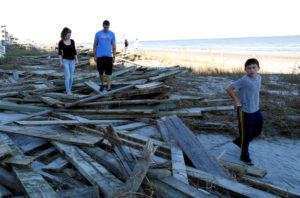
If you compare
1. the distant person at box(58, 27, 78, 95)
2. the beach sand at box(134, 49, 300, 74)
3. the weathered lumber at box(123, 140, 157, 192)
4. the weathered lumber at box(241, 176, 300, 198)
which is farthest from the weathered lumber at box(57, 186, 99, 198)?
the beach sand at box(134, 49, 300, 74)

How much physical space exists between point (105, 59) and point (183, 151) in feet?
14.0

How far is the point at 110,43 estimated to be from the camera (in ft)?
22.0

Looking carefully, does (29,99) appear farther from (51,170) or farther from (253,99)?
(253,99)

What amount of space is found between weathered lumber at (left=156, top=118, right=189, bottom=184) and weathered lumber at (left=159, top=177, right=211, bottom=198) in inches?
4.5

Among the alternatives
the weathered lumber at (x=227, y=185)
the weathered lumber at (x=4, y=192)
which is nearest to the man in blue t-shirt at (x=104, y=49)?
the weathered lumber at (x=4, y=192)

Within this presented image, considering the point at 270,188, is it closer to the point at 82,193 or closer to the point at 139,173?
the point at 139,173

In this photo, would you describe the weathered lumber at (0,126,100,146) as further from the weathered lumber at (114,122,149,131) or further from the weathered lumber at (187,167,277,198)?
the weathered lumber at (187,167,277,198)

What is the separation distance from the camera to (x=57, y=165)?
294 cm

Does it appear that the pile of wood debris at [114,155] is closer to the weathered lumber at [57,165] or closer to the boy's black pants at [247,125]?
the weathered lumber at [57,165]

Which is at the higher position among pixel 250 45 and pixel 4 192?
pixel 250 45

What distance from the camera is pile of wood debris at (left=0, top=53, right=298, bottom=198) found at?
2375 millimetres

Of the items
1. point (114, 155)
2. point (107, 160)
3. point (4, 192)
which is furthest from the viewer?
point (114, 155)

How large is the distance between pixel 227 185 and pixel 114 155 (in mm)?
1461

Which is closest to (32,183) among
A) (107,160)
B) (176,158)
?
(107,160)
